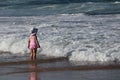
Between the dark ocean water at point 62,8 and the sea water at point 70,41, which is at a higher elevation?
the sea water at point 70,41

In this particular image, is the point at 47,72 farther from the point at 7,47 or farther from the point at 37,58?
the point at 7,47

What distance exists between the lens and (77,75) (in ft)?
43.6

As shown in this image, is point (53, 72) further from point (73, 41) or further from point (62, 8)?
point (62, 8)

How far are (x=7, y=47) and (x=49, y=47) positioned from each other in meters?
1.83

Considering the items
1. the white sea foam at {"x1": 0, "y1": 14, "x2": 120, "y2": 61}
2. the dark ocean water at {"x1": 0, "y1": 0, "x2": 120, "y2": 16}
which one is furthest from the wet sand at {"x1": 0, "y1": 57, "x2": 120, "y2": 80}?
the dark ocean water at {"x1": 0, "y1": 0, "x2": 120, "y2": 16}

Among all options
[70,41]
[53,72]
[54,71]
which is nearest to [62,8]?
[70,41]

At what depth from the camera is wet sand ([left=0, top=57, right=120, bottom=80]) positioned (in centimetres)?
1302

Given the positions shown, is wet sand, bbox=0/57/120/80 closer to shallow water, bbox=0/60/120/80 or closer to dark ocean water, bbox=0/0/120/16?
shallow water, bbox=0/60/120/80

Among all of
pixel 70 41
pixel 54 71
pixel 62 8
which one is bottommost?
pixel 62 8

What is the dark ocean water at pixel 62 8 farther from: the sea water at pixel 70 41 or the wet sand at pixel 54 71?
the wet sand at pixel 54 71

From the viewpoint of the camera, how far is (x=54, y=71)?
13961 mm

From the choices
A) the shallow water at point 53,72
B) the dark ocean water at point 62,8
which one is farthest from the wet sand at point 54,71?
the dark ocean water at point 62,8

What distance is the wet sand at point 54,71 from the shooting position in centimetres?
1302

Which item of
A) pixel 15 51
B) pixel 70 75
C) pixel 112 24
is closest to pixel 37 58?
pixel 15 51
